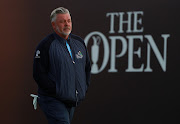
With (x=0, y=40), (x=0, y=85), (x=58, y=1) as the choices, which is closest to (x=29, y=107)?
(x=0, y=85)

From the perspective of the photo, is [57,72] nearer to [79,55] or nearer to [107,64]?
[79,55]

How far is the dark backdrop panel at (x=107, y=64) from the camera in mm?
5633

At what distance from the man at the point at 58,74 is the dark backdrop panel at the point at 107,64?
2.23 m

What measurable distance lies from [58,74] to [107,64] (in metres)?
2.52

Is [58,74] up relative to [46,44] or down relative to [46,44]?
down

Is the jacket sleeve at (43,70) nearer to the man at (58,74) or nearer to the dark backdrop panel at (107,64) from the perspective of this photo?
the man at (58,74)

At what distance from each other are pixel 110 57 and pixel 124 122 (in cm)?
93

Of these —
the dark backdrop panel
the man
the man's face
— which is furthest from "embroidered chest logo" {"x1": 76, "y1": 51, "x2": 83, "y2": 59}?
the dark backdrop panel

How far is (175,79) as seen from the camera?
556cm

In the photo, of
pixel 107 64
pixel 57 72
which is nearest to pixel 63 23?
pixel 57 72

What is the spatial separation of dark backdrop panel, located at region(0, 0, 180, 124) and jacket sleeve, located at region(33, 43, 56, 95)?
8.08 ft

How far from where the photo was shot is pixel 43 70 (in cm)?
351

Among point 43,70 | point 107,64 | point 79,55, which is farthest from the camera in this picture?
point 107,64

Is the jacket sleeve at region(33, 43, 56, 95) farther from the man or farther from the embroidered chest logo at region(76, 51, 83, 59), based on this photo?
the embroidered chest logo at region(76, 51, 83, 59)
